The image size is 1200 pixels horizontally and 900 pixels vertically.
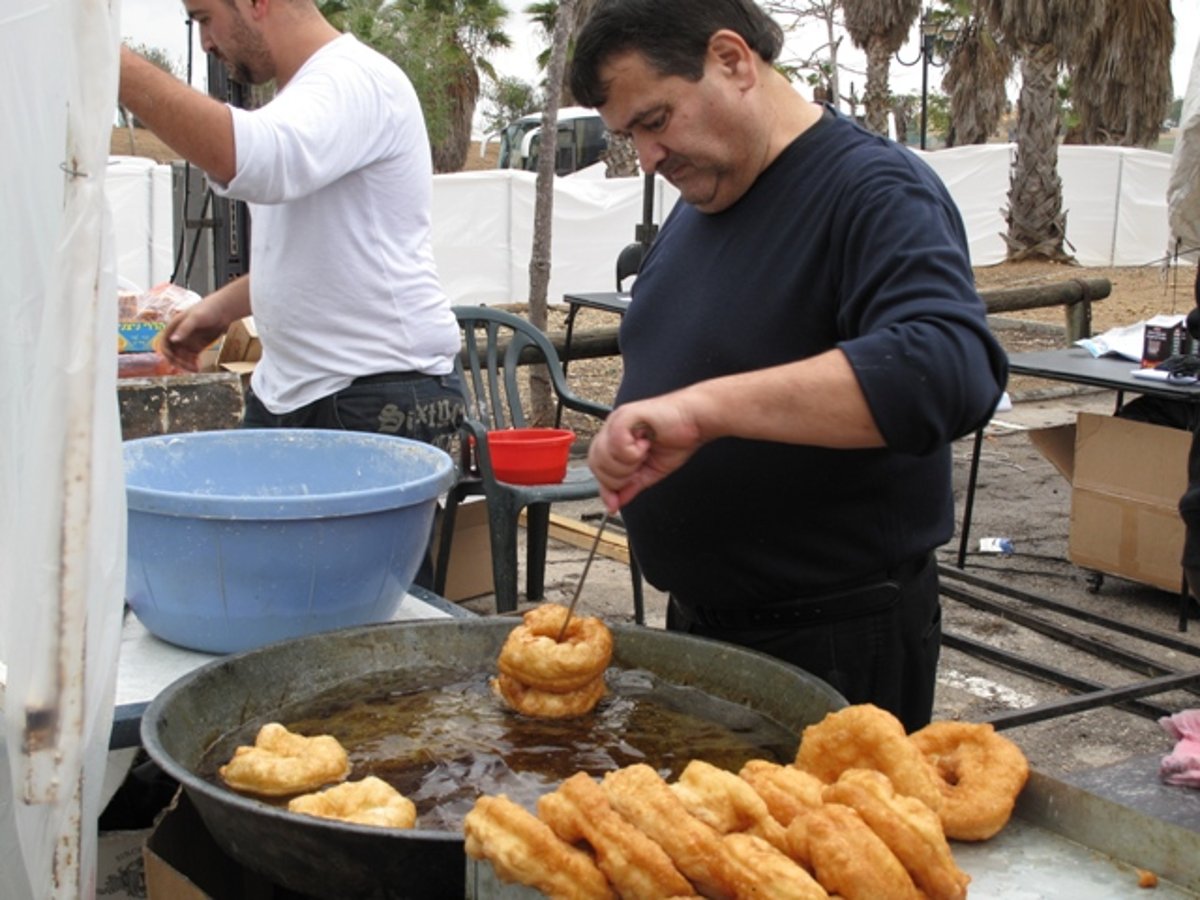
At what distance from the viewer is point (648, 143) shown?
208 centimetres

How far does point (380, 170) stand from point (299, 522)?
1122mm

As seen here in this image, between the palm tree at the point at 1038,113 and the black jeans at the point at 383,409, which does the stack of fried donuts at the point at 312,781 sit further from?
the palm tree at the point at 1038,113

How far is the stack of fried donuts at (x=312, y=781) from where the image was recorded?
167 centimetres

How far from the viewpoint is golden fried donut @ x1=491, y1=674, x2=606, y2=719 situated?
6.73 ft

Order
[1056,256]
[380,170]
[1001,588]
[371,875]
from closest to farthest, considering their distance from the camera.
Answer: [371,875]
[380,170]
[1001,588]
[1056,256]

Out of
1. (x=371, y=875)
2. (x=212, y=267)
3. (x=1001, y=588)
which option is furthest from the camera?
(x=212, y=267)

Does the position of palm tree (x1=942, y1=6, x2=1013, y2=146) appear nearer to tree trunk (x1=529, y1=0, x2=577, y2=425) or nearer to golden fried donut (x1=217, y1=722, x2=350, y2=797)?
tree trunk (x1=529, y1=0, x2=577, y2=425)

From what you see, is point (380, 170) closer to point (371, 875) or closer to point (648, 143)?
point (648, 143)

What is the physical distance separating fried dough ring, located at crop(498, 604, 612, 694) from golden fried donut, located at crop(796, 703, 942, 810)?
1.73ft

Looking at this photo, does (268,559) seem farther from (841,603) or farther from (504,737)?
(841,603)

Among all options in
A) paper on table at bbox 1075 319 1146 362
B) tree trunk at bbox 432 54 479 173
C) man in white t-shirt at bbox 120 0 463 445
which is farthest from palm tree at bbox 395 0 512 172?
man in white t-shirt at bbox 120 0 463 445

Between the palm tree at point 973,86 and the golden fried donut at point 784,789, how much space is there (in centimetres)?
2969

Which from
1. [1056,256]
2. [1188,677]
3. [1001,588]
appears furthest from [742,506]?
[1056,256]

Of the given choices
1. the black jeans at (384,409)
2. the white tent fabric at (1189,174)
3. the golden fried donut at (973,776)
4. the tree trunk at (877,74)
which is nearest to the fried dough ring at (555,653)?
the golden fried donut at (973,776)
